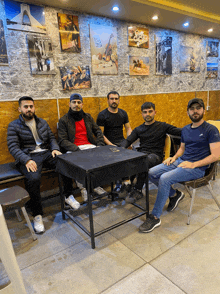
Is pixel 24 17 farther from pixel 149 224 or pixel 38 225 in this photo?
pixel 149 224

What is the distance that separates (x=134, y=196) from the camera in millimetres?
2590

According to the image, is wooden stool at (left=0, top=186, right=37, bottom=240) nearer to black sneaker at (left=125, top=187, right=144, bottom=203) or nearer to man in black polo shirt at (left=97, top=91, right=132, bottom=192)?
black sneaker at (left=125, top=187, right=144, bottom=203)

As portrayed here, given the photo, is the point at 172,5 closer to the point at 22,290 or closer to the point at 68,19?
the point at 68,19

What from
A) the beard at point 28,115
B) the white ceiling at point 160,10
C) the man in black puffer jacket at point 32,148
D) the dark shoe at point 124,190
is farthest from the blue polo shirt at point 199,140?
the white ceiling at point 160,10

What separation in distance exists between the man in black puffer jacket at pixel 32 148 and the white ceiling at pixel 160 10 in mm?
1503

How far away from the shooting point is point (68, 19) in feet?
9.93

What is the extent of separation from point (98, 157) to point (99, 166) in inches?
11.9

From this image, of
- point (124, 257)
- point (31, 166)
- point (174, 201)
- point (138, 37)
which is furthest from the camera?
point (138, 37)

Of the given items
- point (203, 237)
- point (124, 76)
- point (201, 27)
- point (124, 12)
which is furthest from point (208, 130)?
point (201, 27)

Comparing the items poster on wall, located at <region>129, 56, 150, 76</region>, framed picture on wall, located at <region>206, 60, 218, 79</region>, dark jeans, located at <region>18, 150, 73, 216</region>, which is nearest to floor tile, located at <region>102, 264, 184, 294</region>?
dark jeans, located at <region>18, 150, 73, 216</region>

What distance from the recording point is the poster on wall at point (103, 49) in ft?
10.9

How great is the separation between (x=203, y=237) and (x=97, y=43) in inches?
121

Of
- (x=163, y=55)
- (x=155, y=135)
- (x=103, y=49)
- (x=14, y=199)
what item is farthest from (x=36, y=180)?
(x=163, y=55)

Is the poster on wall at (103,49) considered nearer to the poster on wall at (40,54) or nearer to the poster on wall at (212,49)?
the poster on wall at (40,54)
